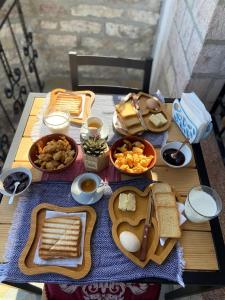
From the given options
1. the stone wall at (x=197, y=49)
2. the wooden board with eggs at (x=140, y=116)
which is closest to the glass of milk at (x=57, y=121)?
the wooden board with eggs at (x=140, y=116)

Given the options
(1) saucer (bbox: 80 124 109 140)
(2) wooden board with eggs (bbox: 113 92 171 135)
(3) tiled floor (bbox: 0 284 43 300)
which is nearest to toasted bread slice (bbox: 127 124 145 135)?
(2) wooden board with eggs (bbox: 113 92 171 135)

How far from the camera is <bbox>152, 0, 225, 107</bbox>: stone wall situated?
4.95 ft

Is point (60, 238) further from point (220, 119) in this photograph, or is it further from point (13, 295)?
point (220, 119)

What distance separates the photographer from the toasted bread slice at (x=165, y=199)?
1.17 m

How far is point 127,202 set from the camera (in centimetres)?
117

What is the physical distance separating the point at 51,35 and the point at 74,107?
1428 millimetres

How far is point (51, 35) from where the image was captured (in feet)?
8.54

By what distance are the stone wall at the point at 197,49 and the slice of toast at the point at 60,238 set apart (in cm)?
119

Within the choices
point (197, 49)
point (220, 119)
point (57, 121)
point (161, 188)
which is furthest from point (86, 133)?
point (220, 119)

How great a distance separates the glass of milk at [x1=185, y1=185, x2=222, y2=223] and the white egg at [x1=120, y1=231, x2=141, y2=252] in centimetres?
25

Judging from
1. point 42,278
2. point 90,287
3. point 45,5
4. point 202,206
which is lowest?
point 90,287

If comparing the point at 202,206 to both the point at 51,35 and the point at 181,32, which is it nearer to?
the point at 181,32

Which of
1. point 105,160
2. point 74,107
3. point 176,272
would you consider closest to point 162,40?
point 74,107

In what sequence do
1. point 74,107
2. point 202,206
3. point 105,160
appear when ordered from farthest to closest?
point 74,107 < point 105,160 < point 202,206
